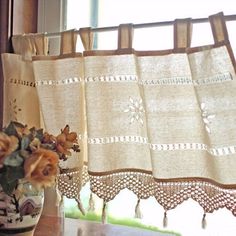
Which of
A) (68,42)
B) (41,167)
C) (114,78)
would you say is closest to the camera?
(41,167)

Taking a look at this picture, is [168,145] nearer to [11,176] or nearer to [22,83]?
[11,176]

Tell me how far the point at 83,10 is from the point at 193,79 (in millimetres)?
546

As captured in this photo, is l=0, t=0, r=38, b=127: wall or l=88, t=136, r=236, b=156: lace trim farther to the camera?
l=0, t=0, r=38, b=127: wall

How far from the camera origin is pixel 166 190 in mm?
1006

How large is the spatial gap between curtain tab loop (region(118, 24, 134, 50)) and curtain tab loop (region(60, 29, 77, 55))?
0.51 feet

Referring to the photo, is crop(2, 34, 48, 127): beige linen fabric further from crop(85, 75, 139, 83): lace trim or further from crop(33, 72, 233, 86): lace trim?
crop(85, 75, 139, 83): lace trim

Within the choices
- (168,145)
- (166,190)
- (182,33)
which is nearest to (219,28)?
(182,33)

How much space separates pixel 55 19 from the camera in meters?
1.33

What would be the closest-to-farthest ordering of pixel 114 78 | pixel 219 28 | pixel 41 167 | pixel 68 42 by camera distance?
1. pixel 41 167
2. pixel 219 28
3. pixel 114 78
4. pixel 68 42

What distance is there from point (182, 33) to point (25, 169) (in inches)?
21.7

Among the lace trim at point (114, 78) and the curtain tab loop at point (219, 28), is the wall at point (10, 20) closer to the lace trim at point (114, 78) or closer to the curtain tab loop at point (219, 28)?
the lace trim at point (114, 78)

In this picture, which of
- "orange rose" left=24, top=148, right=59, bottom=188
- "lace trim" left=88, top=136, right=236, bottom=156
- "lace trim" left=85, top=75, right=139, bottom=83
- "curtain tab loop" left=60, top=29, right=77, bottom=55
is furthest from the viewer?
"curtain tab loop" left=60, top=29, right=77, bottom=55

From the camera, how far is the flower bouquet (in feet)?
2.77

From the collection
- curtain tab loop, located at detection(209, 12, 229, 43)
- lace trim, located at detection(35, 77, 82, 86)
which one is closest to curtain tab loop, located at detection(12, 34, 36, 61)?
lace trim, located at detection(35, 77, 82, 86)
